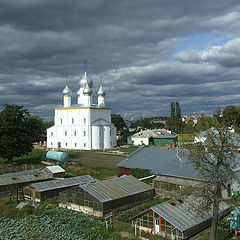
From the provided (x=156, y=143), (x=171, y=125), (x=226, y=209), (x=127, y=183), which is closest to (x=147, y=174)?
(x=127, y=183)

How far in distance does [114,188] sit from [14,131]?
19.5 m

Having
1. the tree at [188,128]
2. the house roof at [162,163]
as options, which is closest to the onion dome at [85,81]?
the tree at [188,128]

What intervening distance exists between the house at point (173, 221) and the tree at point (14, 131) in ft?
74.6

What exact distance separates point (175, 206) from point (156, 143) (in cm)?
4740

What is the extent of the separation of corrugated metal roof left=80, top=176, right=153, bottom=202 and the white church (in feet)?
111

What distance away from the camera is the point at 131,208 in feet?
67.1

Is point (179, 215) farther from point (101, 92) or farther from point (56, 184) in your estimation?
point (101, 92)

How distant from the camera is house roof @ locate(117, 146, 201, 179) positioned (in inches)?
940

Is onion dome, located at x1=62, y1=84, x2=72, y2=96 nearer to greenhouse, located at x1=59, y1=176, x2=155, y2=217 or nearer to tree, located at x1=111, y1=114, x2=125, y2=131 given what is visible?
tree, located at x1=111, y1=114, x2=125, y2=131

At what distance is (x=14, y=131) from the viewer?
35.6 metres

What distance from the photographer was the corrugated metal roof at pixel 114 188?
64.1 feet

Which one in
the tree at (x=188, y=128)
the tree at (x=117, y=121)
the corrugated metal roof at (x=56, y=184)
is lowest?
the corrugated metal roof at (x=56, y=184)

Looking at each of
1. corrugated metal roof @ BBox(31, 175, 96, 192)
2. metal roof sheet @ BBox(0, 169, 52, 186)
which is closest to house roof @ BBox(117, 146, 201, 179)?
corrugated metal roof @ BBox(31, 175, 96, 192)

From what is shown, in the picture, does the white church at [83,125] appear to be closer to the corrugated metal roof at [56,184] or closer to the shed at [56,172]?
the shed at [56,172]
